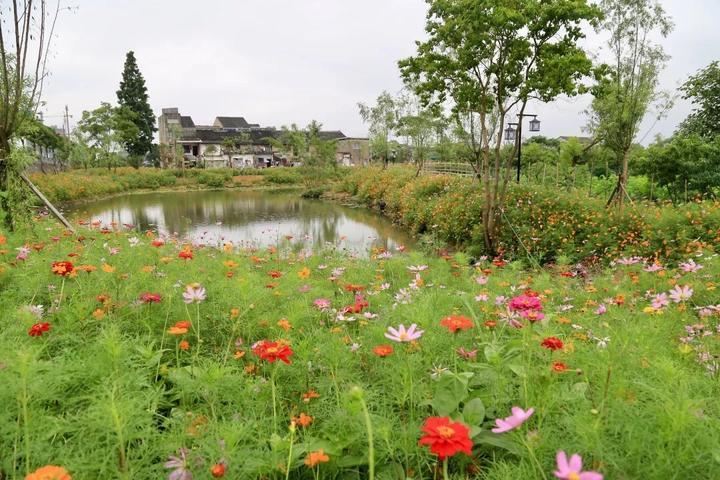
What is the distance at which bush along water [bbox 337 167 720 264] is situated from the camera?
639 centimetres

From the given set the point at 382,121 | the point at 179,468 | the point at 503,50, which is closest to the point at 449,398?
the point at 179,468

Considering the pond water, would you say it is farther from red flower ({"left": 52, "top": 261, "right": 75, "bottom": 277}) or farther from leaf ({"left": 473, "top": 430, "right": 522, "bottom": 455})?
leaf ({"left": 473, "top": 430, "right": 522, "bottom": 455})

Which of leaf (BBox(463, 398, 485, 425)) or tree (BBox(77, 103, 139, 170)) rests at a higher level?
tree (BBox(77, 103, 139, 170))

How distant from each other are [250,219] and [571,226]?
11516mm

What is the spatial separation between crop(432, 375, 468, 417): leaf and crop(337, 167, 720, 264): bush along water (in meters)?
3.03

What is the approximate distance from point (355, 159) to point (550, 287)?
183 feet

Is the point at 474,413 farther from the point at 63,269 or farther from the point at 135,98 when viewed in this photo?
the point at 135,98

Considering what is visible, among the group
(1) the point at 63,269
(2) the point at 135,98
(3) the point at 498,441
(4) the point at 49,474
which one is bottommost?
(3) the point at 498,441

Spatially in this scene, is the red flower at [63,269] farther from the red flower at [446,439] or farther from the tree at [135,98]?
the tree at [135,98]

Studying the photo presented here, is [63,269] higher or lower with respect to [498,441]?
higher

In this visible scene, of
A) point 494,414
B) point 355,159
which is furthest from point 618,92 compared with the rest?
point 355,159

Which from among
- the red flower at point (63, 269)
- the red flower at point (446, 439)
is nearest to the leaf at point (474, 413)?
the red flower at point (446, 439)

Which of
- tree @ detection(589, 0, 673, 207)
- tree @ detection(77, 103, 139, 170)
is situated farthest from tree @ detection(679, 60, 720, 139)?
tree @ detection(77, 103, 139, 170)

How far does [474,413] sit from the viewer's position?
53.0 inches
